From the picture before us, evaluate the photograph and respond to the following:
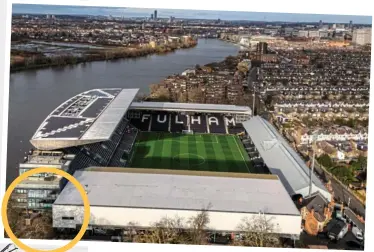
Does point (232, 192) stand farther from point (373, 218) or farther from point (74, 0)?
point (74, 0)

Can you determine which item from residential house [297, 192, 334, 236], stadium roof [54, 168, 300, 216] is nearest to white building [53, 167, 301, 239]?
stadium roof [54, 168, 300, 216]

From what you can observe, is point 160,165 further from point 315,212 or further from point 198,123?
point 315,212

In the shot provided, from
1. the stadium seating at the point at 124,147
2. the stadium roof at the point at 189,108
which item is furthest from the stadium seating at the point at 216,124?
the stadium seating at the point at 124,147

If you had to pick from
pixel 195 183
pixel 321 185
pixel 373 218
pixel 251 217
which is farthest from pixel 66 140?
pixel 373 218

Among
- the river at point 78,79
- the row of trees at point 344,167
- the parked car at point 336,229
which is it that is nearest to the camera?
the parked car at point 336,229

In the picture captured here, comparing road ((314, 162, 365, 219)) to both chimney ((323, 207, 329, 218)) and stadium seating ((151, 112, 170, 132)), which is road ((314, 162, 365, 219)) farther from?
stadium seating ((151, 112, 170, 132))

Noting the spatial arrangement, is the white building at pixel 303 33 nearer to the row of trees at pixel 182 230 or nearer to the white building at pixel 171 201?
the white building at pixel 171 201

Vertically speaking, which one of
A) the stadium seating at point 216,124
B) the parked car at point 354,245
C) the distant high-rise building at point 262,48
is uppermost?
the distant high-rise building at point 262,48
